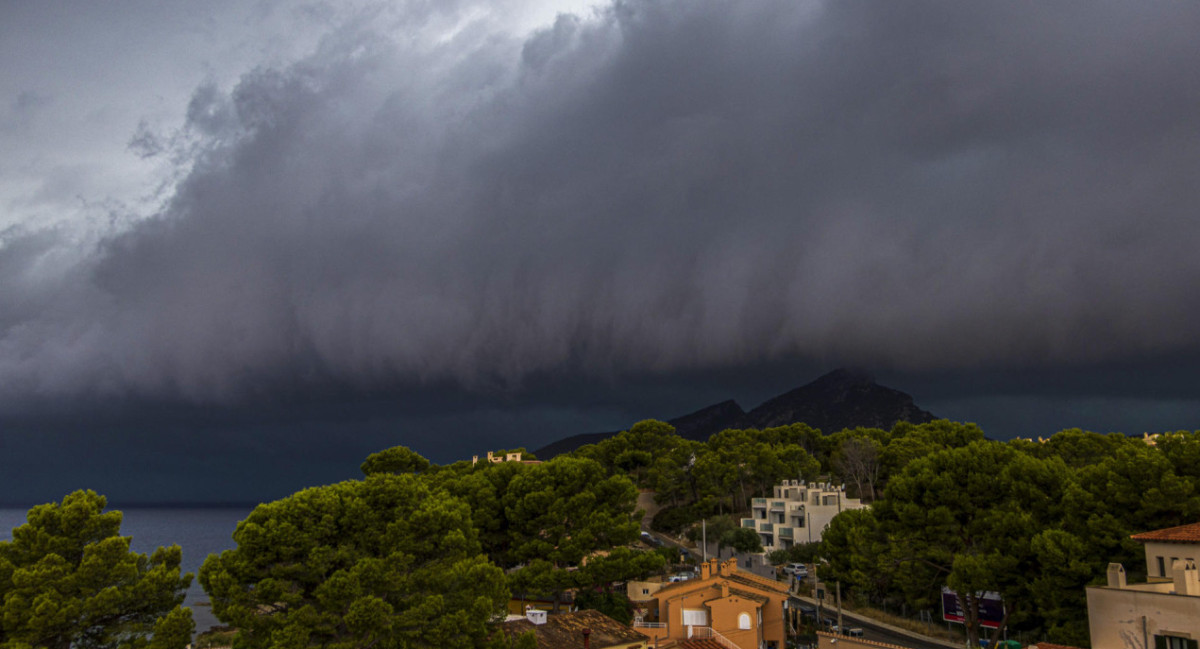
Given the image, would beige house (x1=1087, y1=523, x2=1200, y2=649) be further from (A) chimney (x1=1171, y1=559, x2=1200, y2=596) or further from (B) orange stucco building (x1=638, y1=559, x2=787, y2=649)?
(B) orange stucco building (x1=638, y1=559, x2=787, y2=649)

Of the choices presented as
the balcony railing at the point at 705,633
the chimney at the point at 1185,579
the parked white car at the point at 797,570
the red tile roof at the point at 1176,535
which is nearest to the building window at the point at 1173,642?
the chimney at the point at 1185,579

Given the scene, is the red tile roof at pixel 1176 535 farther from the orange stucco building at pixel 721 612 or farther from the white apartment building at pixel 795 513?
the white apartment building at pixel 795 513

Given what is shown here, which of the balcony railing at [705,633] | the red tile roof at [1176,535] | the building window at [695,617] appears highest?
the red tile roof at [1176,535]

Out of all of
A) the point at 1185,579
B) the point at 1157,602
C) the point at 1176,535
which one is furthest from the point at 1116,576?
the point at 1176,535

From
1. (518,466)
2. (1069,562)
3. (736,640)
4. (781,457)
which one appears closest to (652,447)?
(781,457)

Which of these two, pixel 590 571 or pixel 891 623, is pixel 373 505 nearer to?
pixel 590 571

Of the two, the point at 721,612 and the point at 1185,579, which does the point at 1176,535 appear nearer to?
the point at 1185,579

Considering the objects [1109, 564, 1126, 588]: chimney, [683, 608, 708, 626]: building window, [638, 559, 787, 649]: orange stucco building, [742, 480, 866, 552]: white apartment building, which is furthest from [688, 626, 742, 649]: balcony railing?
[742, 480, 866, 552]: white apartment building
